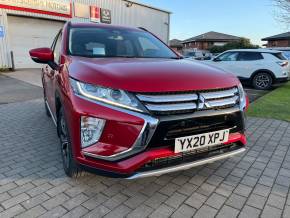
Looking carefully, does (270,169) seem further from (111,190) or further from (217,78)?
(111,190)

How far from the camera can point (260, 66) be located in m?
10.7

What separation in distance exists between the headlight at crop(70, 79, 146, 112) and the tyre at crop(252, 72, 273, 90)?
32.7ft

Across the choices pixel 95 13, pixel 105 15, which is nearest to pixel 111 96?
pixel 95 13

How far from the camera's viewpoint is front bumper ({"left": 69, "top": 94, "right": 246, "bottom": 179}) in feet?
6.94

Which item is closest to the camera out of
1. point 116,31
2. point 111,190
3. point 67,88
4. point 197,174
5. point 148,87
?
point 148,87

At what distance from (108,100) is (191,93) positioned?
0.72m

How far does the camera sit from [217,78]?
2555 mm

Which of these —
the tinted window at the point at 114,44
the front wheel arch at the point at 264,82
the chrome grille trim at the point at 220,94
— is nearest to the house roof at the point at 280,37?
the front wheel arch at the point at 264,82

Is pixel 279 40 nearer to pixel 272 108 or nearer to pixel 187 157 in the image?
pixel 272 108

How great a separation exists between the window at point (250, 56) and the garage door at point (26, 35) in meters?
11.9

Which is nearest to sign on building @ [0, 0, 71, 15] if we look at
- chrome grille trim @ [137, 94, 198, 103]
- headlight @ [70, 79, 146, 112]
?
headlight @ [70, 79, 146, 112]

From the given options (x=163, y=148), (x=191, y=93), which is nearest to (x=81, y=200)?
(x=163, y=148)

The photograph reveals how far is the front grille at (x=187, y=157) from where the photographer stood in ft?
7.29

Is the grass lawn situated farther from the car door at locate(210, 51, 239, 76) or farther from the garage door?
the garage door
